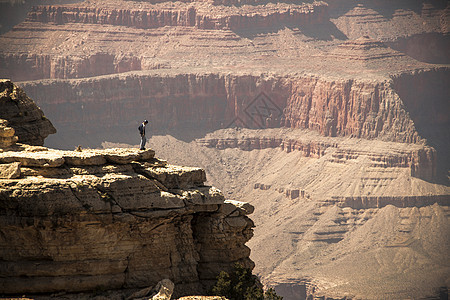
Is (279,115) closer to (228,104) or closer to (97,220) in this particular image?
(228,104)

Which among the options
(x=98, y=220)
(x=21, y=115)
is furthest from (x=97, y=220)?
(x=21, y=115)

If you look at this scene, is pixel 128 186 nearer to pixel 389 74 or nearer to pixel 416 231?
pixel 416 231

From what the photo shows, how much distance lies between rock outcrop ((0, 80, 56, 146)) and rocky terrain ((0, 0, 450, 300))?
6963cm

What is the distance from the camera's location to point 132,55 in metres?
186

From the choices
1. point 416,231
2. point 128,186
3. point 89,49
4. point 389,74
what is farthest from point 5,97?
point 89,49

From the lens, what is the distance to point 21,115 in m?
62.4

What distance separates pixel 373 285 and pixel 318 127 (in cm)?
4725

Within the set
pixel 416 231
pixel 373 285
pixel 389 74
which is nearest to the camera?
pixel 373 285

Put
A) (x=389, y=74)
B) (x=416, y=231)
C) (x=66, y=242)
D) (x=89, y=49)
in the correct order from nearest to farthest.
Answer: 1. (x=66, y=242)
2. (x=416, y=231)
3. (x=389, y=74)
4. (x=89, y=49)

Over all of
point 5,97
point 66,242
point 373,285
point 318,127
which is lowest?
point 373,285

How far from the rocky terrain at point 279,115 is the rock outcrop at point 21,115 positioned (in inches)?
2741

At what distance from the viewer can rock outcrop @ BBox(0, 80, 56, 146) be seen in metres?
61.8

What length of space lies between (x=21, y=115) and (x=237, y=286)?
50.5 feet

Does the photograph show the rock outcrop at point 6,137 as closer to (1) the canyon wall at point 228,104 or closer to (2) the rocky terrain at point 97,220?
(2) the rocky terrain at point 97,220
